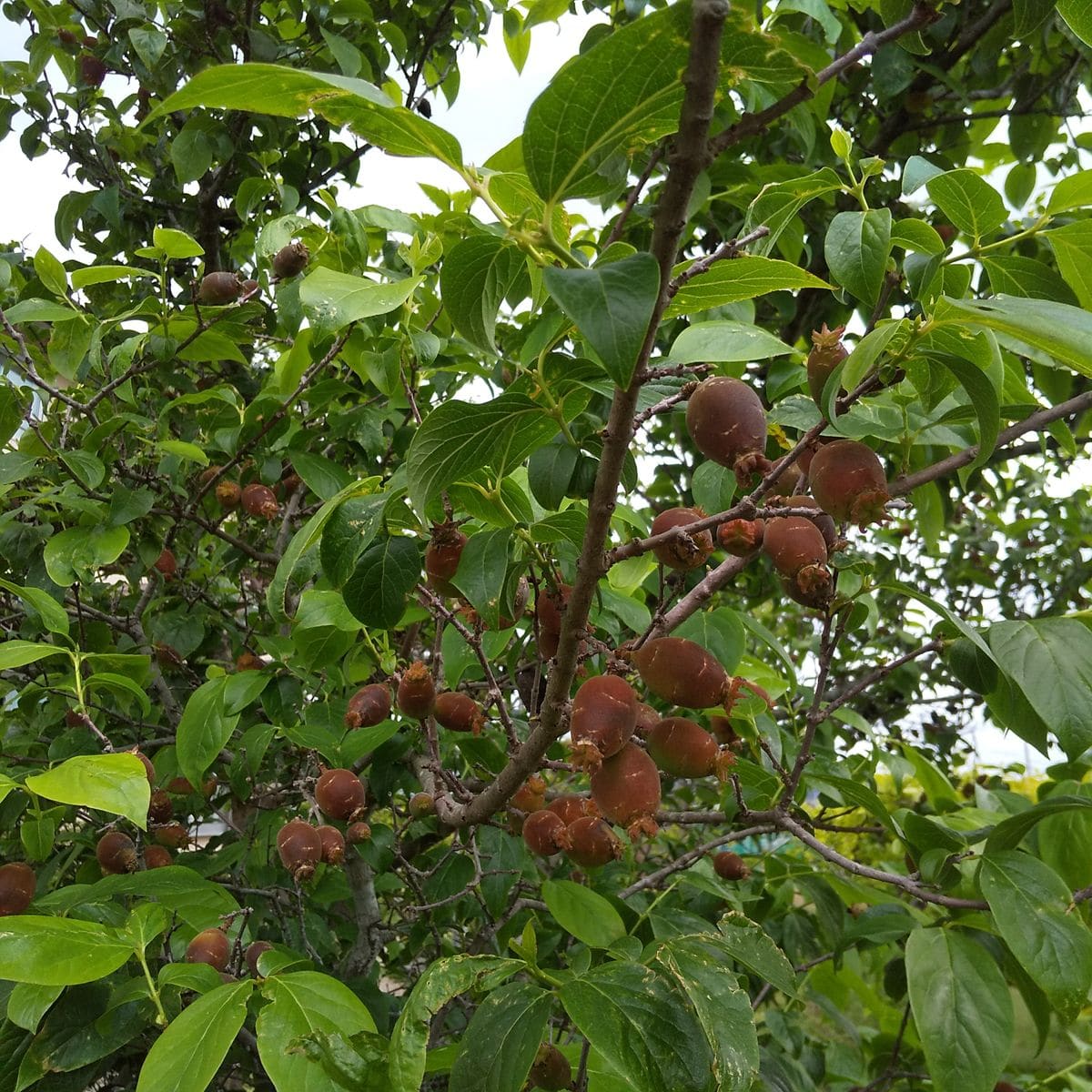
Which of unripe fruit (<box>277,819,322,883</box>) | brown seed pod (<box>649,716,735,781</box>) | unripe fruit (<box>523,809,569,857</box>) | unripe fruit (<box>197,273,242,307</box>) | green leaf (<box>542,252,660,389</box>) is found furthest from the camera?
unripe fruit (<box>197,273,242,307</box>)

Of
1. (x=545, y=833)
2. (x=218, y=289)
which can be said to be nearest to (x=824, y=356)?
(x=545, y=833)

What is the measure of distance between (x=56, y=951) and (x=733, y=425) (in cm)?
71

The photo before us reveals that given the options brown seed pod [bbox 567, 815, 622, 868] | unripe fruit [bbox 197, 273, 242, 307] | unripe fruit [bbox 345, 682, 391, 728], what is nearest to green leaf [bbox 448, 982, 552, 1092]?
brown seed pod [bbox 567, 815, 622, 868]

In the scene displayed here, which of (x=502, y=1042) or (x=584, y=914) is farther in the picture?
(x=584, y=914)

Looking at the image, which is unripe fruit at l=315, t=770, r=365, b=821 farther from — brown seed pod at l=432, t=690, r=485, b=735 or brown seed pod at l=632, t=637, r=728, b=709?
brown seed pod at l=632, t=637, r=728, b=709

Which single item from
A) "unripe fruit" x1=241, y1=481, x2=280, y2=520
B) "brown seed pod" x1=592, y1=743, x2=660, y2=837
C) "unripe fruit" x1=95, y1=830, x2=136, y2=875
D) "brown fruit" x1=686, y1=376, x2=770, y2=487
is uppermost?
"unripe fruit" x1=241, y1=481, x2=280, y2=520

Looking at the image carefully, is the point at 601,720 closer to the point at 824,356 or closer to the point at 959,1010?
the point at 824,356

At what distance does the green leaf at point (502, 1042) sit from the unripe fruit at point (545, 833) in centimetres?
14

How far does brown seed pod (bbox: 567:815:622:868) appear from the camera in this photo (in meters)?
0.80

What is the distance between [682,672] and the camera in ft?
2.26

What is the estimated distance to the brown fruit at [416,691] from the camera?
0.93 m

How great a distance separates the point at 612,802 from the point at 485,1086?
241 mm

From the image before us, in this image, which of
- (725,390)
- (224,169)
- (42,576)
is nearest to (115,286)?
(224,169)

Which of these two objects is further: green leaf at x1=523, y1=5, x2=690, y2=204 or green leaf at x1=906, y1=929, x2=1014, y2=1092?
green leaf at x1=906, y1=929, x2=1014, y2=1092
